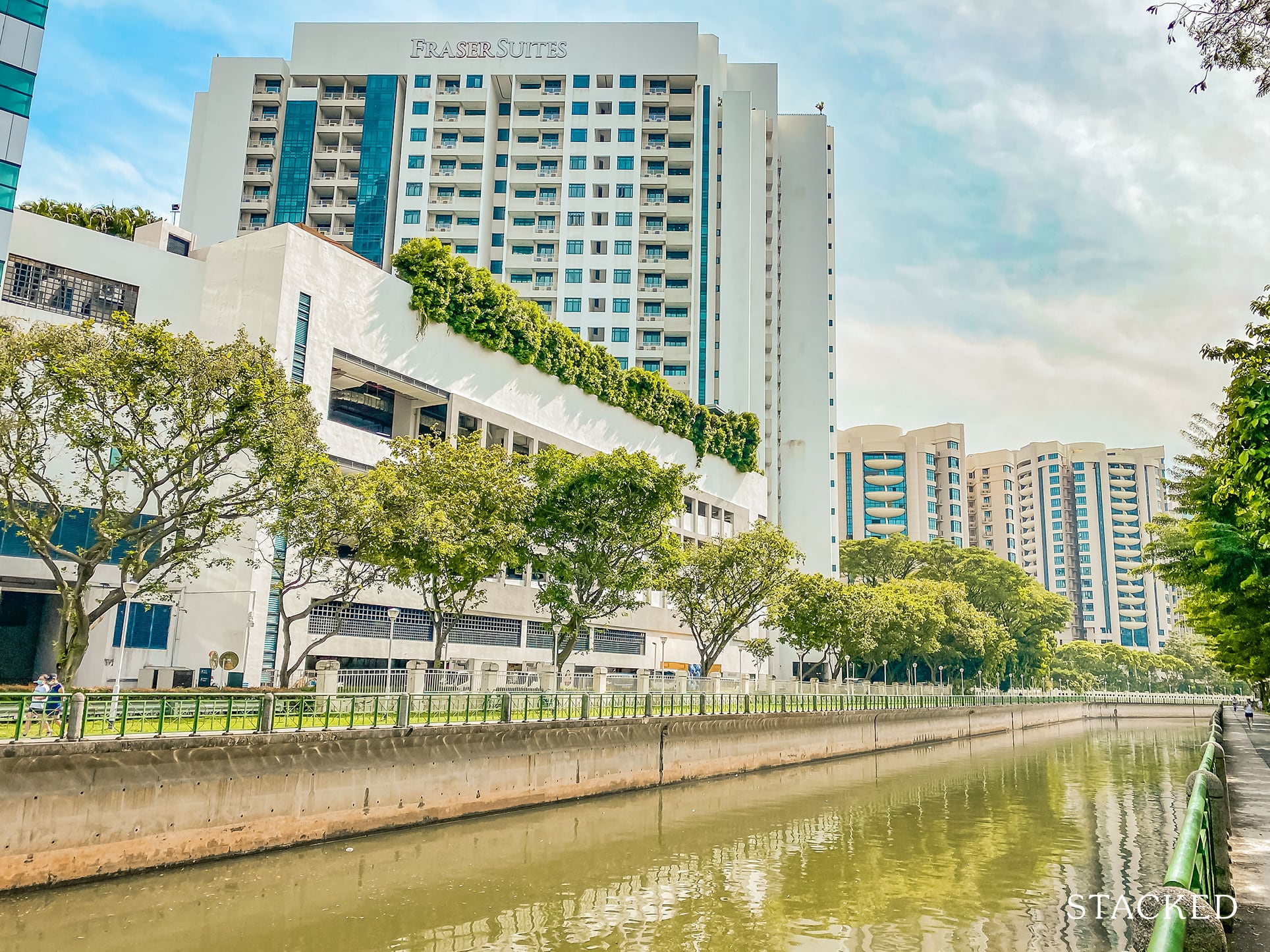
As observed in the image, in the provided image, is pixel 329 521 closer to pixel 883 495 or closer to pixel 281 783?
pixel 281 783

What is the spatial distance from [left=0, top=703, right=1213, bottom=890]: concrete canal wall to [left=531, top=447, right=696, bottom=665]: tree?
5647 millimetres

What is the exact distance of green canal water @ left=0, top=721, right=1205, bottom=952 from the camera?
13977 mm

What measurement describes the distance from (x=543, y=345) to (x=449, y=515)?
2112 centimetres

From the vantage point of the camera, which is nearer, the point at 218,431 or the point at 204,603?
the point at 218,431

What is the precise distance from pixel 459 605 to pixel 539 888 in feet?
49.6

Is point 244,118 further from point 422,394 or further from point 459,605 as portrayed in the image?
point 459,605

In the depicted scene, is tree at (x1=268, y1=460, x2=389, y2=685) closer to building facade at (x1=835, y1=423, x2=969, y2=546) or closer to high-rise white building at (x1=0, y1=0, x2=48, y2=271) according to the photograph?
high-rise white building at (x1=0, y1=0, x2=48, y2=271)

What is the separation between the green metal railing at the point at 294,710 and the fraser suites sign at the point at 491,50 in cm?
6188

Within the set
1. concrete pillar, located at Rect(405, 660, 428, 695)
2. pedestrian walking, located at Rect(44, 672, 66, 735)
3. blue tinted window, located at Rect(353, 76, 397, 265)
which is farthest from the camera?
blue tinted window, located at Rect(353, 76, 397, 265)

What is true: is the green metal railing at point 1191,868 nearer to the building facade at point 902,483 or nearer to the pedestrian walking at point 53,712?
the pedestrian walking at point 53,712

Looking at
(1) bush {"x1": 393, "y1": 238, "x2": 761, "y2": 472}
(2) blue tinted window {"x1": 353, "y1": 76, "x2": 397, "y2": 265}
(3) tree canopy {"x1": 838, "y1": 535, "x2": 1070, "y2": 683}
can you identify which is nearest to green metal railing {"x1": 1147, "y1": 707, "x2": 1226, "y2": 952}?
(1) bush {"x1": 393, "y1": 238, "x2": 761, "y2": 472}

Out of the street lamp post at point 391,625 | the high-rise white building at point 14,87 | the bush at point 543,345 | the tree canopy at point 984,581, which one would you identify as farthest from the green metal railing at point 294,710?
the tree canopy at point 984,581

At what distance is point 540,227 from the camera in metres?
77.9

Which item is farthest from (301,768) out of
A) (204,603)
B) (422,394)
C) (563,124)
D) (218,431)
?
(563,124)
